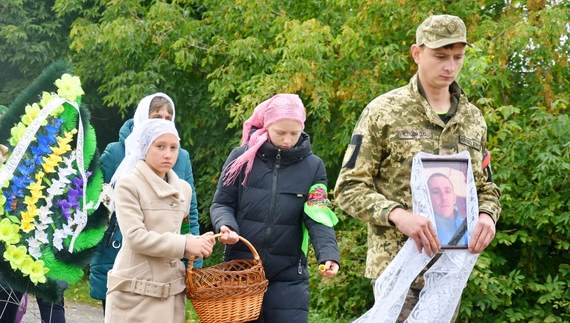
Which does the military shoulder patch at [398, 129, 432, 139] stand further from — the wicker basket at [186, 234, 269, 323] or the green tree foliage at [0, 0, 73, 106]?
the green tree foliage at [0, 0, 73, 106]

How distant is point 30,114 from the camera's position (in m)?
4.77

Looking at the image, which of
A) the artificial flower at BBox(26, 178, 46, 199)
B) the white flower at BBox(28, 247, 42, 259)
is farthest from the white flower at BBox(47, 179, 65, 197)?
the white flower at BBox(28, 247, 42, 259)

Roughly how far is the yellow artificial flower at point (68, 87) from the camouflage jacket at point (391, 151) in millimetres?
1749

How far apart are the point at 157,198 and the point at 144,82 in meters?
8.48

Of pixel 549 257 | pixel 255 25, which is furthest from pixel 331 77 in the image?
pixel 549 257

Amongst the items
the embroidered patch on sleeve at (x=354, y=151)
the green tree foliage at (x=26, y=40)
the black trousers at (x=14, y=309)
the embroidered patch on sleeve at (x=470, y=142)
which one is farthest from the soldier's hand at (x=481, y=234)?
the green tree foliage at (x=26, y=40)

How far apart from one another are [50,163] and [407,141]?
2.02 meters

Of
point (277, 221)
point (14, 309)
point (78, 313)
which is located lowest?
point (78, 313)

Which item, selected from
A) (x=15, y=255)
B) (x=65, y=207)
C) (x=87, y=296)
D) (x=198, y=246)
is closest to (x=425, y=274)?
(x=198, y=246)

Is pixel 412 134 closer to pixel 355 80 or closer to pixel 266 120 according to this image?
pixel 266 120

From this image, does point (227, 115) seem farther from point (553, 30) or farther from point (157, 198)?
point (157, 198)

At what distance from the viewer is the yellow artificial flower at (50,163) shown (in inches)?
188

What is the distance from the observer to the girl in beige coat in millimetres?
4348

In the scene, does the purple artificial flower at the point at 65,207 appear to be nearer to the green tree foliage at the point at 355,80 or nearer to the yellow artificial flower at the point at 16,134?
the yellow artificial flower at the point at 16,134
